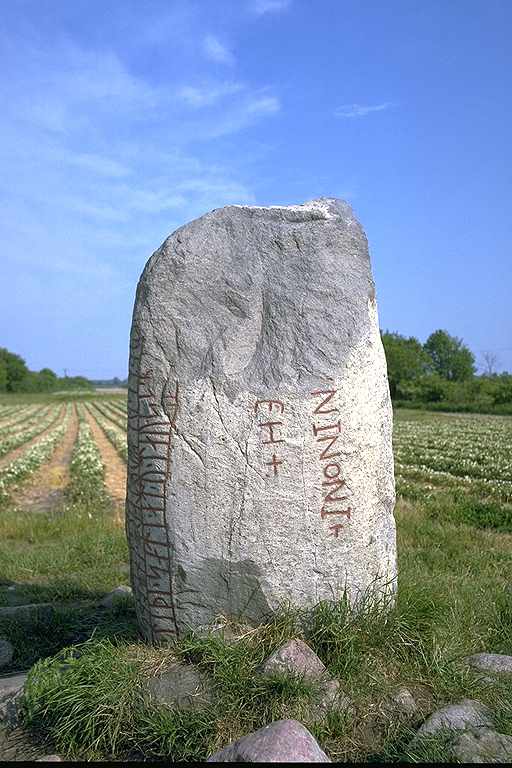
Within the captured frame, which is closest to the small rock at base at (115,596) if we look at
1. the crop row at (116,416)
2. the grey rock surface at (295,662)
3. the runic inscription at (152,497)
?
the runic inscription at (152,497)

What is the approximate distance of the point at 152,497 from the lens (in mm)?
4145

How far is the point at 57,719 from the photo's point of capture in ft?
11.5

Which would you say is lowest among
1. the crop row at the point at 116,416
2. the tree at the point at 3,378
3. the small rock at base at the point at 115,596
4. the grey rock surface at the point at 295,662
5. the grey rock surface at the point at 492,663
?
the small rock at base at the point at 115,596

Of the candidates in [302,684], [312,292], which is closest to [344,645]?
[302,684]

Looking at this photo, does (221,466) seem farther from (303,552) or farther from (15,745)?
(15,745)

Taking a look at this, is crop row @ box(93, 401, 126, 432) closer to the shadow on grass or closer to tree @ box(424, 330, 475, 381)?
the shadow on grass

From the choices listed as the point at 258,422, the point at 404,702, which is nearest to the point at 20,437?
the point at 258,422

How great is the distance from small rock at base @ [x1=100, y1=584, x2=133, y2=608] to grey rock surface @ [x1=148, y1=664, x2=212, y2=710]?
2.14 metres

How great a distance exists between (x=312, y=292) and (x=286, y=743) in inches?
99.0

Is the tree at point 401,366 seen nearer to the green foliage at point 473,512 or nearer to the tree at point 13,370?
the green foliage at point 473,512

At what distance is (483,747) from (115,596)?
3.72m

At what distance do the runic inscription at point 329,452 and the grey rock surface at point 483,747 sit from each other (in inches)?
51.6

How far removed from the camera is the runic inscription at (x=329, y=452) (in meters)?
4.04

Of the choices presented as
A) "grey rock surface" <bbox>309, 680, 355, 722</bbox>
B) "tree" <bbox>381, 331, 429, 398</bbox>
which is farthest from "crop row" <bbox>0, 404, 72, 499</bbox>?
"tree" <bbox>381, 331, 429, 398</bbox>
